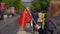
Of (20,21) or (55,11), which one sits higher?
(55,11)

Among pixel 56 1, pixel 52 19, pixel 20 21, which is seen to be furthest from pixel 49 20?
pixel 20 21

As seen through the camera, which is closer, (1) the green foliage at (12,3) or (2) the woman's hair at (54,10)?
(2) the woman's hair at (54,10)

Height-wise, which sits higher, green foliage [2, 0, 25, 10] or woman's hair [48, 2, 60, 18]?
woman's hair [48, 2, 60, 18]

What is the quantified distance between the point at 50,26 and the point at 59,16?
18 centimetres

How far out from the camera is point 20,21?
5.64m

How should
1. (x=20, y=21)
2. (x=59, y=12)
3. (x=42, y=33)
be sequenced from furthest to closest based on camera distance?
(x=20, y=21) → (x=42, y=33) → (x=59, y=12)

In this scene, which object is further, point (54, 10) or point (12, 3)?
point (12, 3)

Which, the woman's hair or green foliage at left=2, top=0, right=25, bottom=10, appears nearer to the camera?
the woman's hair

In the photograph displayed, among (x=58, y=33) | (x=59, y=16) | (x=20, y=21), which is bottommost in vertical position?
(x=20, y=21)

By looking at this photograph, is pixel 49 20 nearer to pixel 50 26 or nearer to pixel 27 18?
pixel 50 26

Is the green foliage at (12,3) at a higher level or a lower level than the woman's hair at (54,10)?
lower

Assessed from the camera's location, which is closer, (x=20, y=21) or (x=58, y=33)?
(x=58, y=33)

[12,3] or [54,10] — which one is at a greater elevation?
[54,10]

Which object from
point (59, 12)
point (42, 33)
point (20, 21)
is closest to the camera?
point (59, 12)
